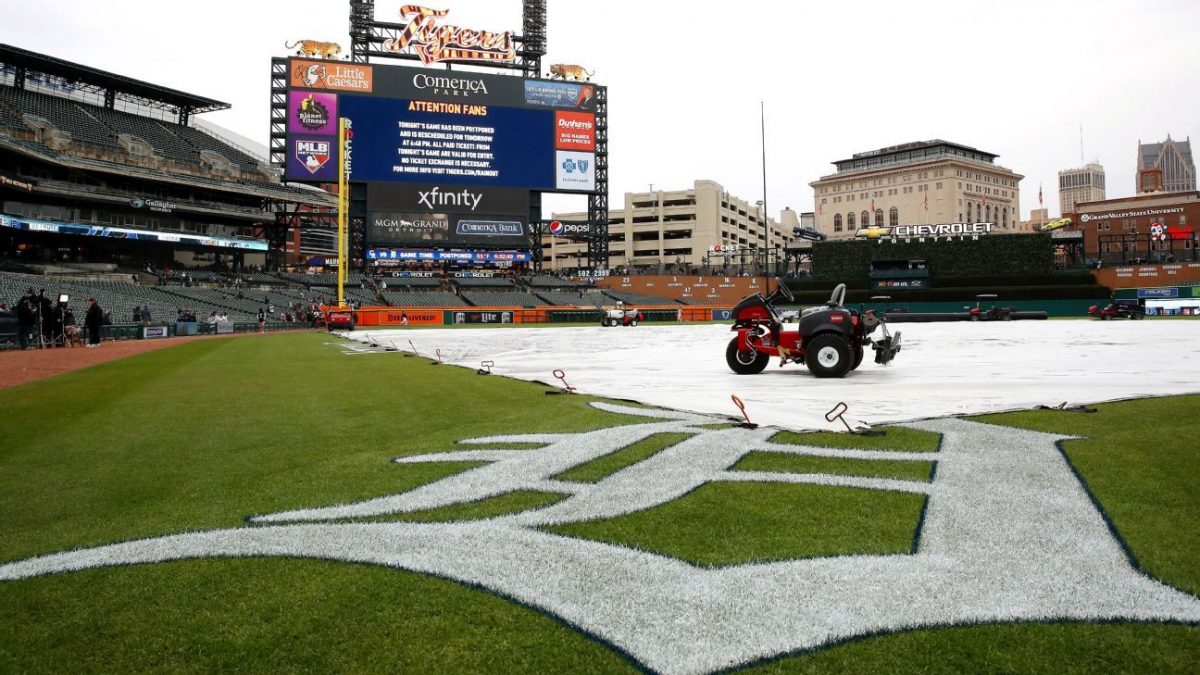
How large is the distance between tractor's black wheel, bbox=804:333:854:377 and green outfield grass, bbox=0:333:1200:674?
12.0 ft

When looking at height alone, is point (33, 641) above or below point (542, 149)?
below

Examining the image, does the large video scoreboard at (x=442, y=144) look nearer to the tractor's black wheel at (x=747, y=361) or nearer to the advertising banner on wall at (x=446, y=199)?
the advertising banner on wall at (x=446, y=199)

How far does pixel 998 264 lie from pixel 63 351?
63.7 meters

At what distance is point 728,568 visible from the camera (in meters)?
2.86

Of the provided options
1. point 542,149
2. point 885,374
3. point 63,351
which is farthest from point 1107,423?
point 542,149

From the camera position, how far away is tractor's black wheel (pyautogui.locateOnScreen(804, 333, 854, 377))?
10672 mm

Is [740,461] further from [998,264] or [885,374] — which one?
[998,264]

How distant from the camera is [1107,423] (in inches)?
250

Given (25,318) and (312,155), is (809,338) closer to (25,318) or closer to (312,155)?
(25,318)

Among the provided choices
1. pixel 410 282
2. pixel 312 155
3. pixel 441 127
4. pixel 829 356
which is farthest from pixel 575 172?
pixel 829 356

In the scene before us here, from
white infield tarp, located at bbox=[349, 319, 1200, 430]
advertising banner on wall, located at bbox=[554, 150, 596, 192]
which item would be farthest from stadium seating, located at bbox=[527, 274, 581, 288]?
white infield tarp, located at bbox=[349, 319, 1200, 430]

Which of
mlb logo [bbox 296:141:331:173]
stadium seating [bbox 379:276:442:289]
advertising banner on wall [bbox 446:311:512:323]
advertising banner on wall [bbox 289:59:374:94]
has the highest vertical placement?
advertising banner on wall [bbox 289:59:374:94]

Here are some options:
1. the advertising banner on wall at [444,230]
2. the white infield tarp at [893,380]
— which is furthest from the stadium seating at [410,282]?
the white infield tarp at [893,380]

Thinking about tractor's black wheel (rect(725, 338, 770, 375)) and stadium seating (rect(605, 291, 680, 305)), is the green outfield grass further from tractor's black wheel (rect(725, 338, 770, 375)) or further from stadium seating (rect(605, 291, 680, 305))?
stadium seating (rect(605, 291, 680, 305))
